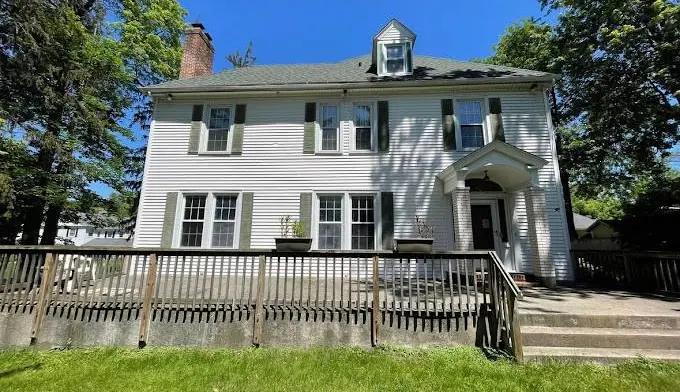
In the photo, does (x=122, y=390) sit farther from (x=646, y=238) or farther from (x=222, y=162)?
(x=646, y=238)

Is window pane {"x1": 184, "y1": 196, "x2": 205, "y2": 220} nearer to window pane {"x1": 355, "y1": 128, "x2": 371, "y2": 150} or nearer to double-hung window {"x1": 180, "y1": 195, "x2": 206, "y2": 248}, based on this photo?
double-hung window {"x1": 180, "y1": 195, "x2": 206, "y2": 248}

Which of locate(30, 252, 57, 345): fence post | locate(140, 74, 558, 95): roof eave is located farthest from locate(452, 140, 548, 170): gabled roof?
locate(30, 252, 57, 345): fence post

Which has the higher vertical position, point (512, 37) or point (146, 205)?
point (512, 37)

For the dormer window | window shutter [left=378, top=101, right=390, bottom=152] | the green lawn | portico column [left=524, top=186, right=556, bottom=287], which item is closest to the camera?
the green lawn

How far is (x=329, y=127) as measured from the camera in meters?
10.8

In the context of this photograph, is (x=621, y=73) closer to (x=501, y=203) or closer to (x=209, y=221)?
(x=501, y=203)

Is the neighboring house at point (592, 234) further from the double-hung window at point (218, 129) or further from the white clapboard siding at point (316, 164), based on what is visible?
the double-hung window at point (218, 129)

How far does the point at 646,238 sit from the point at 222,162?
13220 mm

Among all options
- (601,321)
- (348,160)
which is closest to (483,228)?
(348,160)

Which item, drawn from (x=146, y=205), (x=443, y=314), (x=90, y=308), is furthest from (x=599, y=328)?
(x=146, y=205)

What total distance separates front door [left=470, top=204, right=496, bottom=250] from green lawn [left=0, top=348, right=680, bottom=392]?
5.24 metres

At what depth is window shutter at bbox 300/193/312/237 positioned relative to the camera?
9.86m

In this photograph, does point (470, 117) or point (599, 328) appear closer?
point (599, 328)

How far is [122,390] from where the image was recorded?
4066 mm
